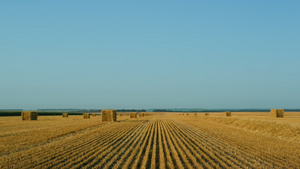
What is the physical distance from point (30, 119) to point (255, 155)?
39.9 metres

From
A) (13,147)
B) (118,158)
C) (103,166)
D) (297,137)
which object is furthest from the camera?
(297,137)

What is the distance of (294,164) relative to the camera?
34.5ft

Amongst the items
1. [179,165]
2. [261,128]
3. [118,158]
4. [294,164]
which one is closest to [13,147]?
[118,158]

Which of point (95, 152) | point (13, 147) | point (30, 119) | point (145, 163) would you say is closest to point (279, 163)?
point (145, 163)

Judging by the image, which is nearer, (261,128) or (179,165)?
(179,165)

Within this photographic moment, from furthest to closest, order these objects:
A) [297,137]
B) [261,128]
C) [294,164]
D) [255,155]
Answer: [261,128] < [297,137] < [255,155] < [294,164]

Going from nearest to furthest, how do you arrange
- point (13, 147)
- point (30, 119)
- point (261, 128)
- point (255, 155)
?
1. point (255, 155)
2. point (13, 147)
3. point (261, 128)
4. point (30, 119)

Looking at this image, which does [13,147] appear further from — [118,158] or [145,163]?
[145,163]

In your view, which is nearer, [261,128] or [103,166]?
[103,166]

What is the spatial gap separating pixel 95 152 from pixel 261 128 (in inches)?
720

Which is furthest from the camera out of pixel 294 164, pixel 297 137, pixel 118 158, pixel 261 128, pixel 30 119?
pixel 30 119

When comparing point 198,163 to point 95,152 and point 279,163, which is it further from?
point 95,152

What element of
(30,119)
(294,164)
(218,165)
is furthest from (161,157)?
(30,119)

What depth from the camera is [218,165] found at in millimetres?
9906
